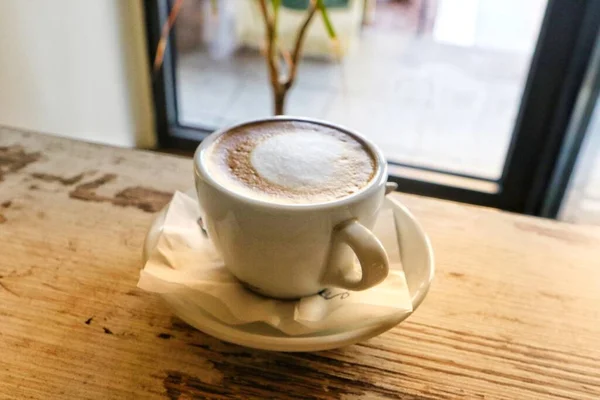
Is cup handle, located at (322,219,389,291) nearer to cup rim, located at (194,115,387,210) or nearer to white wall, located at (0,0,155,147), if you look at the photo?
cup rim, located at (194,115,387,210)

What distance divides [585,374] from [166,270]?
296 millimetres

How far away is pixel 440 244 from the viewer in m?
0.51

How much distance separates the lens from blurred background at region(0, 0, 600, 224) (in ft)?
3.47

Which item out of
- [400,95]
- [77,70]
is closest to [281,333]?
[77,70]

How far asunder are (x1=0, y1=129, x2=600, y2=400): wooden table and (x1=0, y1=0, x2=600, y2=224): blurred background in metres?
0.51

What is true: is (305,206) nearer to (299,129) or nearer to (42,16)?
(299,129)

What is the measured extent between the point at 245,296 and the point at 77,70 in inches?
34.9

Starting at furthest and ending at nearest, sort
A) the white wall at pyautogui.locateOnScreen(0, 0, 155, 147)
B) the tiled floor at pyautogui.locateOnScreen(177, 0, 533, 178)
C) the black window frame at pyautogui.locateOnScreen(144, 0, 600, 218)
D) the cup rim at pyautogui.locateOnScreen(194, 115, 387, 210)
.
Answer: the tiled floor at pyautogui.locateOnScreen(177, 0, 533, 178) → the black window frame at pyautogui.locateOnScreen(144, 0, 600, 218) → the white wall at pyautogui.locateOnScreen(0, 0, 155, 147) → the cup rim at pyautogui.locateOnScreen(194, 115, 387, 210)

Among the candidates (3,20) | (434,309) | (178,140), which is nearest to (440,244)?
(434,309)

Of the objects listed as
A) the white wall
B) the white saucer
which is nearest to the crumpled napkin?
the white saucer

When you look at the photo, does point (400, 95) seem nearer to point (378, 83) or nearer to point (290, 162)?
point (378, 83)

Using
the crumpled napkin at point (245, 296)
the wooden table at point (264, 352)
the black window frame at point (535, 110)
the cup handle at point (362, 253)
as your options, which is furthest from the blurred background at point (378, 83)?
the cup handle at point (362, 253)

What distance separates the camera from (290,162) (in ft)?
1.32

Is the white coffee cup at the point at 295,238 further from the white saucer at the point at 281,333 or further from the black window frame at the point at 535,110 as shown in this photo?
the black window frame at the point at 535,110
